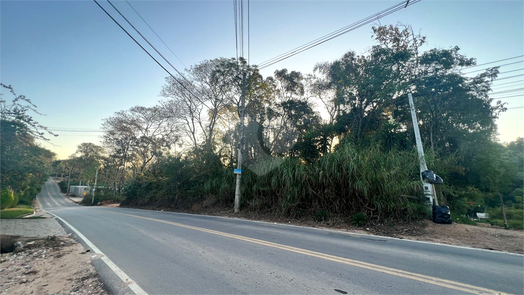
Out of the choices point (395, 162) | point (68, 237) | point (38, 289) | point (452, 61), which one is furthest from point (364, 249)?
point (452, 61)

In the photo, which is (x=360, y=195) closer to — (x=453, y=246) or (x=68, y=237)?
(x=453, y=246)

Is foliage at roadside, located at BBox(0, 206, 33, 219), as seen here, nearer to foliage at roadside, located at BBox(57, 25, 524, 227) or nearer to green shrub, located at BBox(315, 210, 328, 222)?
foliage at roadside, located at BBox(57, 25, 524, 227)

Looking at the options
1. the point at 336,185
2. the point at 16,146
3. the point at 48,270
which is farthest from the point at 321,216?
the point at 16,146

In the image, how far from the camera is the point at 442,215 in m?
7.73

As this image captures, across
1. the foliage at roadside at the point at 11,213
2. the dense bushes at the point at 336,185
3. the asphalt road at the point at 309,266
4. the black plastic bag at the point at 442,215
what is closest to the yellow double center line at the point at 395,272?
the asphalt road at the point at 309,266

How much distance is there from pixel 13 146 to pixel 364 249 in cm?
1287

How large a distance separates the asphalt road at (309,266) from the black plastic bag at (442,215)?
2.67 meters

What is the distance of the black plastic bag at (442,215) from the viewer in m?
7.67

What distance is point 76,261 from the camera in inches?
181

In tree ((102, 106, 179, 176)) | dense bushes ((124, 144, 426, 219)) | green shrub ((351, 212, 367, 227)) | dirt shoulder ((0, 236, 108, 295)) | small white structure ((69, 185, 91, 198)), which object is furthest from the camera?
small white structure ((69, 185, 91, 198))

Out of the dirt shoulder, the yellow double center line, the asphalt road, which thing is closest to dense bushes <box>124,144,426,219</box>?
the asphalt road

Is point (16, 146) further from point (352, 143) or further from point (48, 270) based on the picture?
point (352, 143)

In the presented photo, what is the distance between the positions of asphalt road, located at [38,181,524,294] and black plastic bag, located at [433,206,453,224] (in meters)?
2.67

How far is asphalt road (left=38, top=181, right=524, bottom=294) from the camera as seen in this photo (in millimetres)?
3209
